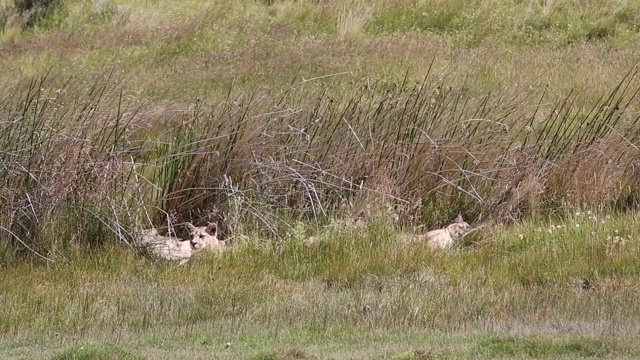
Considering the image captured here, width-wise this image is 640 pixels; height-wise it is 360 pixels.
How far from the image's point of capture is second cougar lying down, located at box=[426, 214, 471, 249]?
413 inches

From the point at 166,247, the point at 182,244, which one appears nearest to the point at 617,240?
the point at 182,244

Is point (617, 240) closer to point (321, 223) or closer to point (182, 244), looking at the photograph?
point (321, 223)

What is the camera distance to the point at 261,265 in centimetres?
994

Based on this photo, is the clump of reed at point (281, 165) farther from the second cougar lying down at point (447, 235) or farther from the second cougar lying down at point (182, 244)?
the second cougar lying down at point (447, 235)

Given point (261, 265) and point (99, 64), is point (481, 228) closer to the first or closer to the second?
point (261, 265)

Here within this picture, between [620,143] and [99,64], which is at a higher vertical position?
[620,143]

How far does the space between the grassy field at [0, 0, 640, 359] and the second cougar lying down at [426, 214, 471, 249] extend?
0.14 metres

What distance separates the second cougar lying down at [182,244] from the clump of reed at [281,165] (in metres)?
0.20

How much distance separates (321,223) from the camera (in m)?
11.0

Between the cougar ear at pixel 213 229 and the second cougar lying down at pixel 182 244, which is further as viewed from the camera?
the cougar ear at pixel 213 229

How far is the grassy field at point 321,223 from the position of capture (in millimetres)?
7574

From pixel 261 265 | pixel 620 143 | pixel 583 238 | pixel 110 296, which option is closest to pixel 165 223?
pixel 261 265

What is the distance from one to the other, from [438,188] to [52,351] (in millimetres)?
5710

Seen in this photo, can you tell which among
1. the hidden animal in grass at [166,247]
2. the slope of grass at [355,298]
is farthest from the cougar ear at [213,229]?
the slope of grass at [355,298]
